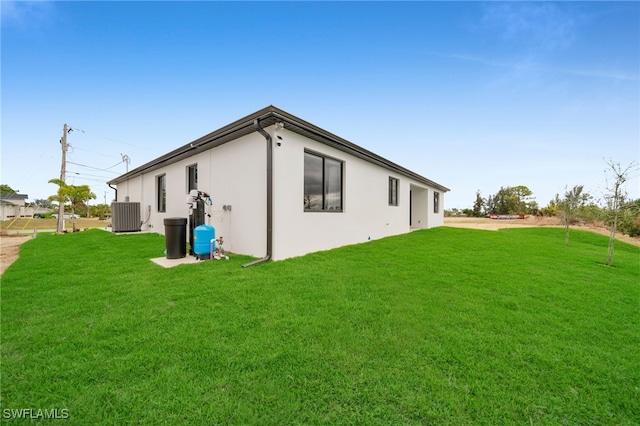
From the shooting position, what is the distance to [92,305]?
9.65 feet

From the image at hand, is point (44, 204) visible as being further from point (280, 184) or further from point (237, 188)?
point (280, 184)

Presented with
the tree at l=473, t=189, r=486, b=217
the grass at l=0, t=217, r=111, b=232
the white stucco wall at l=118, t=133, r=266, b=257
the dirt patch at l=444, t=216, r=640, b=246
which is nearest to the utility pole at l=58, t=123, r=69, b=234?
the grass at l=0, t=217, r=111, b=232

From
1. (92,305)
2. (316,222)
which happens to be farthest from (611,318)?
(92,305)

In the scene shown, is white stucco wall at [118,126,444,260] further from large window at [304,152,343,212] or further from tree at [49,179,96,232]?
tree at [49,179,96,232]

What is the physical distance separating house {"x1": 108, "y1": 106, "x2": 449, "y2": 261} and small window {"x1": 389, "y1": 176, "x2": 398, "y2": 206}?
695 mm

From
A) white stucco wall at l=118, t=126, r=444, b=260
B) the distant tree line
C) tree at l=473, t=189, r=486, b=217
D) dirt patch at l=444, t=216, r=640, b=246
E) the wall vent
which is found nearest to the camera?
white stucco wall at l=118, t=126, r=444, b=260

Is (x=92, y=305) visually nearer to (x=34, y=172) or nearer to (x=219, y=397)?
(x=219, y=397)

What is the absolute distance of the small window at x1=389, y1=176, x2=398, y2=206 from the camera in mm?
10500

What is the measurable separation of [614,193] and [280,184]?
9.39 metres

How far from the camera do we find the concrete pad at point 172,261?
495 centimetres

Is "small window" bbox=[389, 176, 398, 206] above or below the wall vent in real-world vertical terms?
above

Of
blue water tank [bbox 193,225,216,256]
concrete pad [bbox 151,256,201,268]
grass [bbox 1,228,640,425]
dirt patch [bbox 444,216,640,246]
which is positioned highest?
blue water tank [bbox 193,225,216,256]

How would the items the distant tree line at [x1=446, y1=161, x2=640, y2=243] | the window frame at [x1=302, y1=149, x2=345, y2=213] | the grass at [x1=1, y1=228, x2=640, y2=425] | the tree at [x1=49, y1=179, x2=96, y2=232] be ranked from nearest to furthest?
the grass at [x1=1, y1=228, x2=640, y2=425], the window frame at [x1=302, y1=149, x2=345, y2=213], the distant tree line at [x1=446, y1=161, x2=640, y2=243], the tree at [x1=49, y1=179, x2=96, y2=232]

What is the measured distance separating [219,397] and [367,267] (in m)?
3.82
